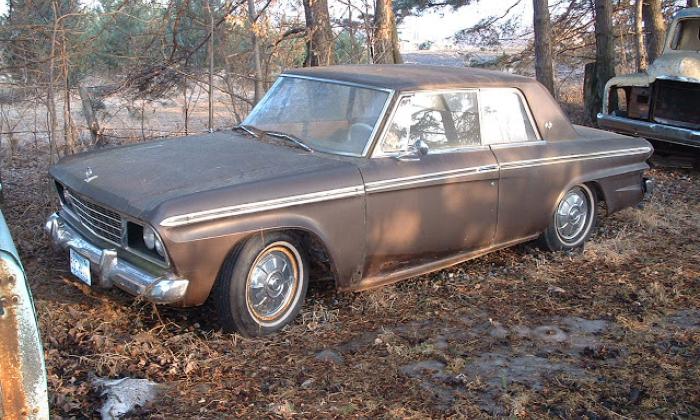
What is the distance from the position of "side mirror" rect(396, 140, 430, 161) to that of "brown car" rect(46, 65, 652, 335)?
0.04 ft

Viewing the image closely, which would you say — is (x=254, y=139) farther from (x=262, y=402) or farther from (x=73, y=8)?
(x=73, y=8)

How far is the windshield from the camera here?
4.80 meters

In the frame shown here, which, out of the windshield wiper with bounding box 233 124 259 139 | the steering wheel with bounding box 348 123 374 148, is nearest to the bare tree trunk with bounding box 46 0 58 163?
the windshield wiper with bounding box 233 124 259 139

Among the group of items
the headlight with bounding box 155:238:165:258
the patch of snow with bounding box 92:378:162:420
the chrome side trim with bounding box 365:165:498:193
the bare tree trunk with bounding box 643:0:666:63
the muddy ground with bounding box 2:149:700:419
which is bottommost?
the muddy ground with bounding box 2:149:700:419

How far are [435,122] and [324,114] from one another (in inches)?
30.8

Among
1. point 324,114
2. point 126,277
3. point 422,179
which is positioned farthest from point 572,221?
point 126,277

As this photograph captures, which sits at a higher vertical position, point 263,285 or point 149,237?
point 149,237

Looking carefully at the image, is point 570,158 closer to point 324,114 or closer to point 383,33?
point 324,114

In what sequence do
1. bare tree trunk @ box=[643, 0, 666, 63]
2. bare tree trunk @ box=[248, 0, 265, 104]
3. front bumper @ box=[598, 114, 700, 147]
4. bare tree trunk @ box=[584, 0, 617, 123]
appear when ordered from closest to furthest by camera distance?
bare tree trunk @ box=[248, 0, 265, 104]
front bumper @ box=[598, 114, 700, 147]
bare tree trunk @ box=[584, 0, 617, 123]
bare tree trunk @ box=[643, 0, 666, 63]

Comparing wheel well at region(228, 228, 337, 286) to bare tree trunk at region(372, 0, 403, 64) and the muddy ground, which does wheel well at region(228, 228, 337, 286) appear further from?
bare tree trunk at region(372, 0, 403, 64)

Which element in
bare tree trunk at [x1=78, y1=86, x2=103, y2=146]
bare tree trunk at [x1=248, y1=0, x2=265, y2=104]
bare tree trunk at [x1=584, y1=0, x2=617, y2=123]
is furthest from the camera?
bare tree trunk at [x1=584, y1=0, x2=617, y2=123]

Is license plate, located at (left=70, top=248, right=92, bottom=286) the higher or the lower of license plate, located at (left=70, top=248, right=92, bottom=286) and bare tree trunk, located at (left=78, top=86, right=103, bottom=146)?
the lower

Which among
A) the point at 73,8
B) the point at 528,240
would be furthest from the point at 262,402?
the point at 73,8

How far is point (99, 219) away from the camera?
4.28 metres
